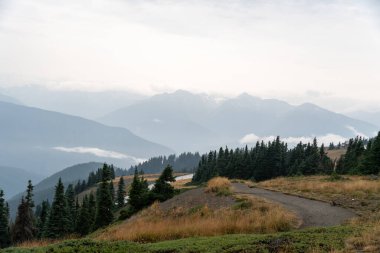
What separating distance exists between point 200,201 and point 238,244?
1230 cm

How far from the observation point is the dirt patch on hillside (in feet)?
73.4

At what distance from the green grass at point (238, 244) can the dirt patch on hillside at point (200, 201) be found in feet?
27.3

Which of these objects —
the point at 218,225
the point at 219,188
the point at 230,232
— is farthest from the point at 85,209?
the point at 230,232

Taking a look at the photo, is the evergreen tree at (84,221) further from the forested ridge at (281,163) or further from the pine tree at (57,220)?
the forested ridge at (281,163)

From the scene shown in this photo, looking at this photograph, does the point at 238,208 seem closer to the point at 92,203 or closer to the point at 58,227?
the point at 58,227

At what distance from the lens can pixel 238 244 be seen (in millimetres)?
12141

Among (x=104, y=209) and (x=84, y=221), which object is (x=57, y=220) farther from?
(x=104, y=209)

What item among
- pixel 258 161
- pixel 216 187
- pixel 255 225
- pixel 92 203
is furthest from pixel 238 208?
pixel 258 161

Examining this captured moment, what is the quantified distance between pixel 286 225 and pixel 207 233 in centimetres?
343

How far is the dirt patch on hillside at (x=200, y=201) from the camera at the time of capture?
881 inches

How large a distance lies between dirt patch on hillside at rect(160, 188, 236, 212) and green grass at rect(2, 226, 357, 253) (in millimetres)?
8317

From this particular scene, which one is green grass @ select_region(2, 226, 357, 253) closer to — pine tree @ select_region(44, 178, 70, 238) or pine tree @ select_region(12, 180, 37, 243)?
pine tree @ select_region(44, 178, 70, 238)

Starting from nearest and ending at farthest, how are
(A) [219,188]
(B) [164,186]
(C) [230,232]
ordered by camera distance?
(C) [230,232] → (A) [219,188] → (B) [164,186]


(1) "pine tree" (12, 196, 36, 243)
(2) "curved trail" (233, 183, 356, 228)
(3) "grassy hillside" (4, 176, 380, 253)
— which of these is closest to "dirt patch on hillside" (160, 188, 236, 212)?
(3) "grassy hillside" (4, 176, 380, 253)
